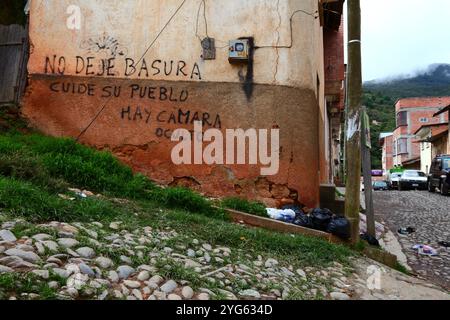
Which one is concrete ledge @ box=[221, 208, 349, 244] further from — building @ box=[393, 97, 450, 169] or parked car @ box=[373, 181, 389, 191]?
building @ box=[393, 97, 450, 169]

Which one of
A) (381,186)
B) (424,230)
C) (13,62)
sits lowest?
(424,230)

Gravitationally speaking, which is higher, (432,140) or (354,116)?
(432,140)

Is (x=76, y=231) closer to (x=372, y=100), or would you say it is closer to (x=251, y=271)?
(x=251, y=271)

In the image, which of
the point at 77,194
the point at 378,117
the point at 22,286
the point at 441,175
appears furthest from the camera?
the point at 378,117

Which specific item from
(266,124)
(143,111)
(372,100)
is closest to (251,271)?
(266,124)

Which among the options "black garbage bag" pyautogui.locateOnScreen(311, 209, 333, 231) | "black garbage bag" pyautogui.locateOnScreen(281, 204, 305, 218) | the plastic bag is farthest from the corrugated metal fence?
"black garbage bag" pyautogui.locateOnScreen(311, 209, 333, 231)

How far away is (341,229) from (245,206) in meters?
1.56

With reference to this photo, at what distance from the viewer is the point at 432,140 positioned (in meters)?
37.2

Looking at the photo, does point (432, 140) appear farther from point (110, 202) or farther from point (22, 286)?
point (22, 286)

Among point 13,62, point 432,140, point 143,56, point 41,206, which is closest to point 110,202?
point 41,206

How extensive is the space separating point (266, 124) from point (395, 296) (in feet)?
12.3

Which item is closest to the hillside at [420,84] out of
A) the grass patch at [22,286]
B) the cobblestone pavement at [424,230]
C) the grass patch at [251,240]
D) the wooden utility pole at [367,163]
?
the cobblestone pavement at [424,230]

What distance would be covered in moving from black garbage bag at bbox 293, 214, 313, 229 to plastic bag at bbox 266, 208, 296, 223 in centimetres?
9

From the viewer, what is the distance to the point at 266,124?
7.47 m
